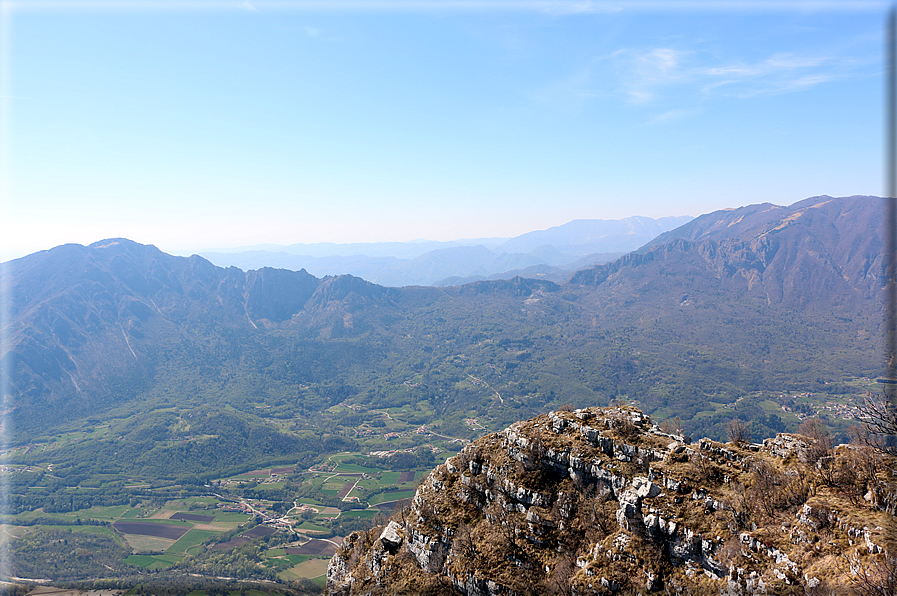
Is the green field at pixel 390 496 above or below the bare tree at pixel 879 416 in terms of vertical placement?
below

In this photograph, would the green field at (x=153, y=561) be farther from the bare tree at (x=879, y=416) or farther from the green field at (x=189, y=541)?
the bare tree at (x=879, y=416)

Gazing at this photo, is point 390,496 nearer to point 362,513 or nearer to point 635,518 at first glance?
point 362,513

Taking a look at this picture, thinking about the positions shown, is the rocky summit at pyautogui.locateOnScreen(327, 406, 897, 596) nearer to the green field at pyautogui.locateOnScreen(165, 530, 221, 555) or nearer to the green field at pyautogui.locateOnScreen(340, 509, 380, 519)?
the green field at pyautogui.locateOnScreen(340, 509, 380, 519)

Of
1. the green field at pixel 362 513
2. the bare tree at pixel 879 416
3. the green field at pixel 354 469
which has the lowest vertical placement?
the green field at pixel 354 469

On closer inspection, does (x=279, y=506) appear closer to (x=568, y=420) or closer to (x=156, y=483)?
(x=156, y=483)

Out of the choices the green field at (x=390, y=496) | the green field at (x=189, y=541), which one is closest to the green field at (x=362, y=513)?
the green field at (x=390, y=496)

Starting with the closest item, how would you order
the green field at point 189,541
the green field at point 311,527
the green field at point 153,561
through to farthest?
the green field at point 153,561 → the green field at point 189,541 → the green field at point 311,527

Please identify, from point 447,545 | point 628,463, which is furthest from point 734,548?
point 447,545

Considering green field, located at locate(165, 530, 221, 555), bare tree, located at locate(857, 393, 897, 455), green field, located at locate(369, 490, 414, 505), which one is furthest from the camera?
green field, located at locate(369, 490, 414, 505)

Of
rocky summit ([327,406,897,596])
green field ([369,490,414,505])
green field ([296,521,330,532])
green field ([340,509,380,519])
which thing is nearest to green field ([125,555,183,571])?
green field ([296,521,330,532])
